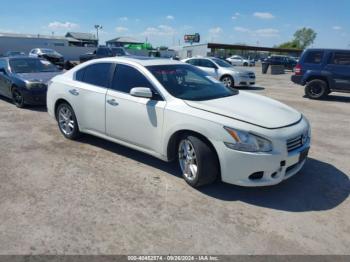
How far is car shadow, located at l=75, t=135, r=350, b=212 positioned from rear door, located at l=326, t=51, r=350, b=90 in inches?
309

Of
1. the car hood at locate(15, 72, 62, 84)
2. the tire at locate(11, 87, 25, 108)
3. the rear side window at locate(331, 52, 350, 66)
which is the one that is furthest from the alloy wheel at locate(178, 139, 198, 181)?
the rear side window at locate(331, 52, 350, 66)

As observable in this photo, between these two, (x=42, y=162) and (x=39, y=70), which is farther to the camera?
(x=39, y=70)

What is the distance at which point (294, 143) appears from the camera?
151 inches

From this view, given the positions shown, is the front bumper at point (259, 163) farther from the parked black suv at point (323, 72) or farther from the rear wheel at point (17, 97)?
the parked black suv at point (323, 72)

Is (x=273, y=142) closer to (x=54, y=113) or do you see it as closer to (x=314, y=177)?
(x=314, y=177)

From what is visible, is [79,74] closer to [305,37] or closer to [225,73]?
[225,73]

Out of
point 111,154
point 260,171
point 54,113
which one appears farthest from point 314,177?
point 54,113

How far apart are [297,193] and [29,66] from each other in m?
8.56

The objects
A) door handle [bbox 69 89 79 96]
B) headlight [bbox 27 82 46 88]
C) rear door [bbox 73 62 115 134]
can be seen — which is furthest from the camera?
headlight [bbox 27 82 46 88]

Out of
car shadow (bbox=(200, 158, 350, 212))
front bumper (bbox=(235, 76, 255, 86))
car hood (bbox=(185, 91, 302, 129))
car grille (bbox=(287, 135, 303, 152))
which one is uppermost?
car hood (bbox=(185, 91, 302, 129))

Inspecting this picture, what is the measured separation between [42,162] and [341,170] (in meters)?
4.59

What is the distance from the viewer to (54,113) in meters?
6.14

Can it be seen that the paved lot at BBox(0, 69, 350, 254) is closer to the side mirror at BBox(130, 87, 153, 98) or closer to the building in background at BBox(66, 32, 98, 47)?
the side mirror at BBox(130, 87, 153, 98)

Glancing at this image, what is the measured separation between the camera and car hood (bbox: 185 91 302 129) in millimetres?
3768
